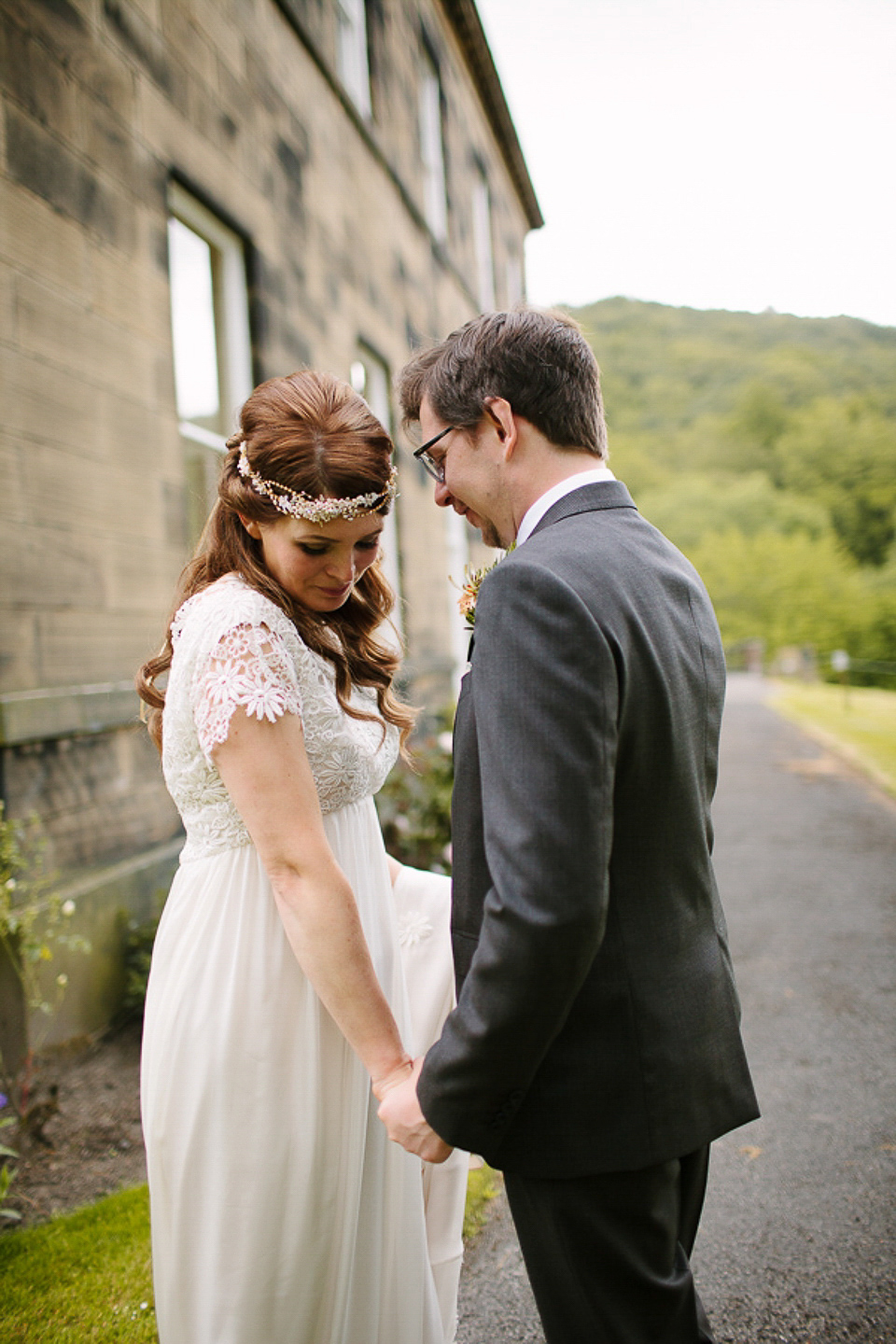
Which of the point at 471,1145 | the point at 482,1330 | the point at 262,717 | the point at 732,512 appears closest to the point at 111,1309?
the point at 482,1330

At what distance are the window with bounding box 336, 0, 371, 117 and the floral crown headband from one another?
771 cm

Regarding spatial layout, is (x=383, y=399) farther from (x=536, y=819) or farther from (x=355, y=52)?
(x=536, y=819)

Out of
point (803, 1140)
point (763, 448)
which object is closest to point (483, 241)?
point (803, 1140)

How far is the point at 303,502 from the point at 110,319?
3.09 meters

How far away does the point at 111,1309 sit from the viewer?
8.75 feet

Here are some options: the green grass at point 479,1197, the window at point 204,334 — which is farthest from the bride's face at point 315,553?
the window at point 204,334

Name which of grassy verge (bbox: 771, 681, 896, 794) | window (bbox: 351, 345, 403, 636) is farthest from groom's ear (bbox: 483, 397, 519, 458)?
grassy verge (bbox: 771, 681, 896, 794)

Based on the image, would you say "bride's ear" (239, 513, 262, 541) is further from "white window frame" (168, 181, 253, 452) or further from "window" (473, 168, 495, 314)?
"window" (473, 168, 495, 314)

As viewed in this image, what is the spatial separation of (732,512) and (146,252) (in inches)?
2186

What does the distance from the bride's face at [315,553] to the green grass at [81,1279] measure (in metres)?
2.07

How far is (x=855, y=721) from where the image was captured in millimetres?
16859

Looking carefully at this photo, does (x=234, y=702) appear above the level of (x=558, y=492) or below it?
below

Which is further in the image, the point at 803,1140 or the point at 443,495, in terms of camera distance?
the point at 803,1140

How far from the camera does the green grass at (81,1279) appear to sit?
2.59m
